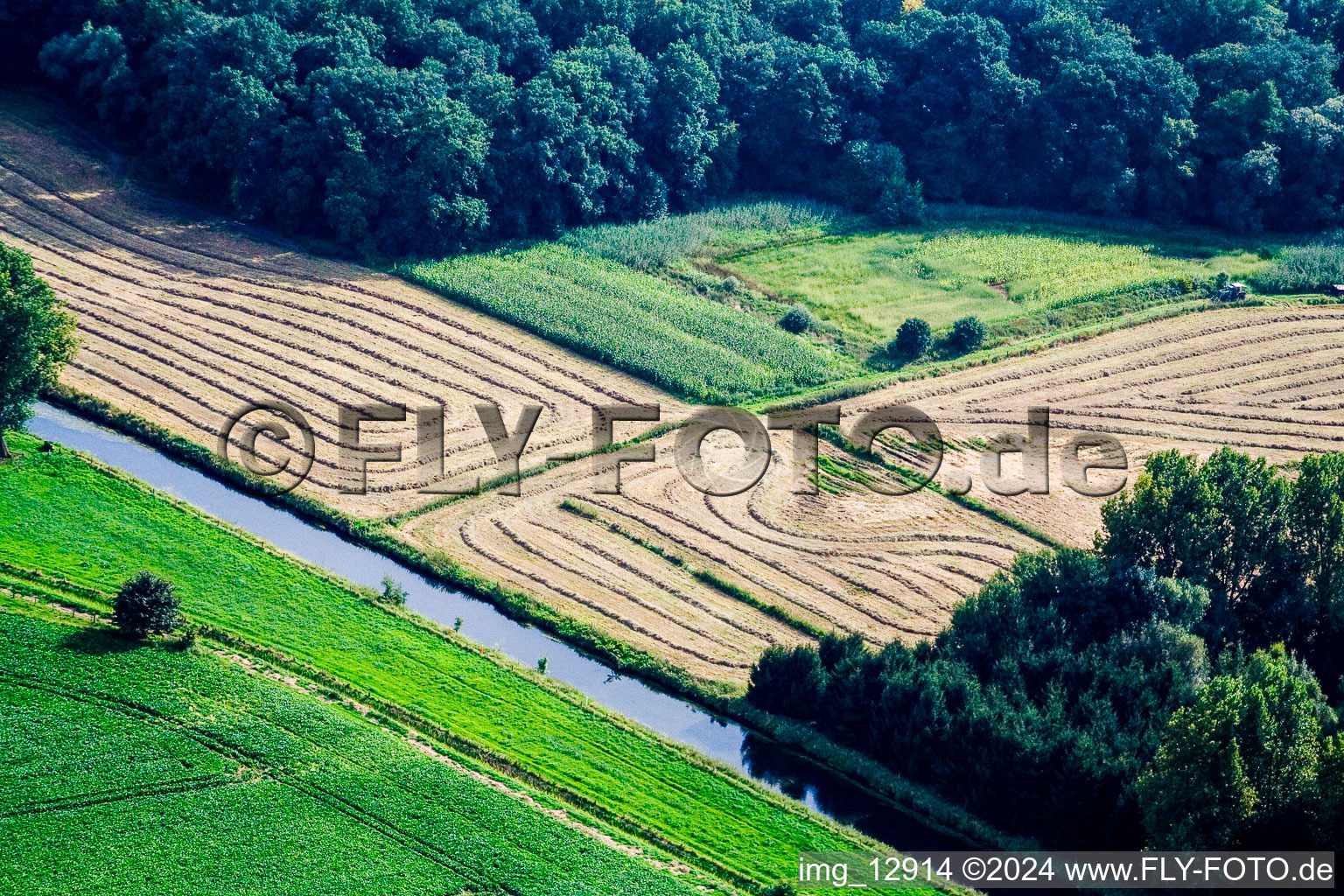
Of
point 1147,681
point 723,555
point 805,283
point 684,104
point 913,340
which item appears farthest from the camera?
point 684,104

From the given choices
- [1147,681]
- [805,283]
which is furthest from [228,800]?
[805,283]

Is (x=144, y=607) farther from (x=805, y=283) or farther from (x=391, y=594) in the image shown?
(x=805, y=283)

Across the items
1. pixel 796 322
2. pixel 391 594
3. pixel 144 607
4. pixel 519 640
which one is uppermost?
pixel 796 322

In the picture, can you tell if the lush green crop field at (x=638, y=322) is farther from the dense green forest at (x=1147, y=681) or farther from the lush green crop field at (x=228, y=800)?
the lush green crop field at (x=228, y=800)

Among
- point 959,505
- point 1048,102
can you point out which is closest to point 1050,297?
point 1048,102

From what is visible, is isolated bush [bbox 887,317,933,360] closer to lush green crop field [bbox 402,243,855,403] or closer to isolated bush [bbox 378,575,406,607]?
lush green crop field [bbox 402,243,855,403]

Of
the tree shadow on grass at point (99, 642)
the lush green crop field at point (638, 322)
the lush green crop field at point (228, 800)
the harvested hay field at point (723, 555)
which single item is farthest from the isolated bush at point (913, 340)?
the tree shadow on grass at point (99, 642)
